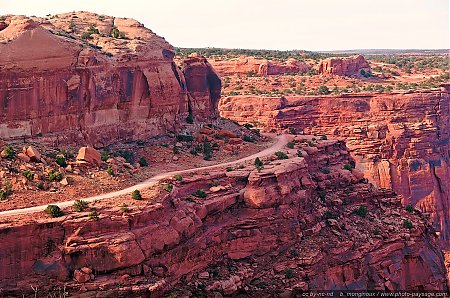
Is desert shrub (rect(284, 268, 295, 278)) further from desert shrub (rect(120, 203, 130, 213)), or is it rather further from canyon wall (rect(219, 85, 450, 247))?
canyon wall (rect(219, 85, 450, 247))

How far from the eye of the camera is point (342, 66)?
310 ft

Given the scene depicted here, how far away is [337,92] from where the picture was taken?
8388 centimetres

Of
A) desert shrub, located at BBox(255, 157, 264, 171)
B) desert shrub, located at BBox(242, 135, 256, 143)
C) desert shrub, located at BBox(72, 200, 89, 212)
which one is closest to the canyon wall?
desert shrub, located at BBox(242, 135, 256, 143)

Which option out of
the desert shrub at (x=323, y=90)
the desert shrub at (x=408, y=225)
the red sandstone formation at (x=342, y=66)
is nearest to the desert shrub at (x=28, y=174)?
the desert shrub at (x=408, y=225)

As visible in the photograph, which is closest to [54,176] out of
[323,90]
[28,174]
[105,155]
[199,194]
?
[28,174]

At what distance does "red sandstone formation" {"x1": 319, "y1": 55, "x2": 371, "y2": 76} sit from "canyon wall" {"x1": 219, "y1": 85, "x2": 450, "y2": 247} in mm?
15806

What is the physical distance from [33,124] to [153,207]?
10776mm

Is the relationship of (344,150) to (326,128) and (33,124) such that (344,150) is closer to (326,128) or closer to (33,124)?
(326,128)

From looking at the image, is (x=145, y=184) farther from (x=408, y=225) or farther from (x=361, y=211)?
(x=408, y=225)

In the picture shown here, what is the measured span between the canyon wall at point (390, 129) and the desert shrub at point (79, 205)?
45.0 meters

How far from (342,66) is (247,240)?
2278 inches

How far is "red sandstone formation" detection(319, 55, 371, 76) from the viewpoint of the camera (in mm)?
94000

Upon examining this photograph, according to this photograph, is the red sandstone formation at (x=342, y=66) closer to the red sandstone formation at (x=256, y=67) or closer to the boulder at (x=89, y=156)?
the red sandstone formation at (x=256, y=67)

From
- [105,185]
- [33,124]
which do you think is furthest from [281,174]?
[33,124]
